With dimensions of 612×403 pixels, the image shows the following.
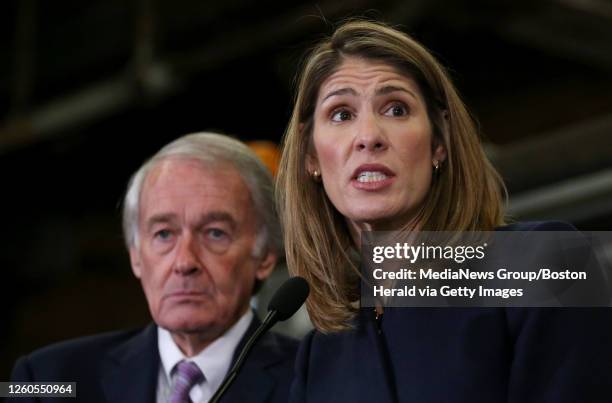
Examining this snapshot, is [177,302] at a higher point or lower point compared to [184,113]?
lower

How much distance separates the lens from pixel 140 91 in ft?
17.0

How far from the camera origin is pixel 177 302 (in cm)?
215

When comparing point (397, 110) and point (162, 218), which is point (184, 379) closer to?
point (162, 218)

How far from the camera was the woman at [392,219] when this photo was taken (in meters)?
1.60

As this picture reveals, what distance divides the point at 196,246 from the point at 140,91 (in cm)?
310

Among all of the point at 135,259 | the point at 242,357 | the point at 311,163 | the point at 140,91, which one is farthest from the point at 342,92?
the point at 140,91

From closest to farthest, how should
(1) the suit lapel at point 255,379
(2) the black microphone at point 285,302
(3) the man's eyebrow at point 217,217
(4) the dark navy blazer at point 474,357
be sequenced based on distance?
(4) the dark navy blazer at point 474,357 → (2) the black microphone at point 285,302 → (1) the suit lapel at point 255,379 → (3) the man's eyebrow at point 217,217

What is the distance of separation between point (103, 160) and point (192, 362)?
466 cm

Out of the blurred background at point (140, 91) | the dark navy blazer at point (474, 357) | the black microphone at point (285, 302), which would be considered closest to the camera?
the dark navy blazer at point (474, 357)

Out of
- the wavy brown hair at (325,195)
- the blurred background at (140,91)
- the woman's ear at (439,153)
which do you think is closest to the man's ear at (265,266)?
the wavy brown hair at (325,195)

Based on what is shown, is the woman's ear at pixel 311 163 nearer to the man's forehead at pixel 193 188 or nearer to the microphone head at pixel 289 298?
the microphone head at pixel 289 298

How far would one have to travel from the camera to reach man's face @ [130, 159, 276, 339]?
2.16 metres

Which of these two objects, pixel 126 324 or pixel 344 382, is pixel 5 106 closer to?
pixel 126 324

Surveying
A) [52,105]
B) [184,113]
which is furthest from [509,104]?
[52,105]
